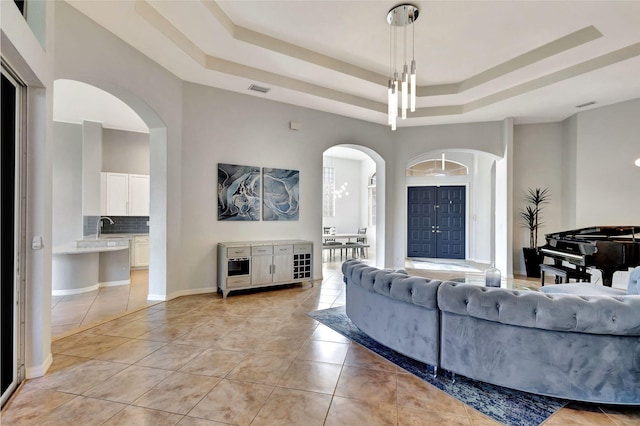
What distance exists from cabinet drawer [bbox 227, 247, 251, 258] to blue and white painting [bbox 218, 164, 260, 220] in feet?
1.95

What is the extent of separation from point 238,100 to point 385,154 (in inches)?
131

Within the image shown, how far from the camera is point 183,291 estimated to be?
4762mm

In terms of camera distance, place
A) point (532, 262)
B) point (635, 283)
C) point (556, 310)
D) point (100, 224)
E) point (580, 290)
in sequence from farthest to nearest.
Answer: point (100, 224) < point (532, 262) < point (580, 290) < point (635, 283) < point (556, 310)

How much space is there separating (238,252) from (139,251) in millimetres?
3555

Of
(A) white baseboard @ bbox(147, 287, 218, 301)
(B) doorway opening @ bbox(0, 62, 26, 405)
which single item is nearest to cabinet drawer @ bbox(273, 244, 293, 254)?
(A) white baseboard @ bbox(147, 287, 218, 301)

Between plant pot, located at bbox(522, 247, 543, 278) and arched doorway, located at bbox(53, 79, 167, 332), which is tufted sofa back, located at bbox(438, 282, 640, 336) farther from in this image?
plant pot, located at bbox(522, 247, 543, 278)

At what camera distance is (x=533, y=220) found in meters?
6.40

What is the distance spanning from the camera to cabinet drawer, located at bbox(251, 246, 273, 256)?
16.3ft

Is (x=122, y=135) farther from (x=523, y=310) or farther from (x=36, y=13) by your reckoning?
(x=523, y=310)

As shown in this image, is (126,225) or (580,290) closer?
(580,290)

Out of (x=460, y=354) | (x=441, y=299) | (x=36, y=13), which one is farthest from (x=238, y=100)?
(x=460, y=354)

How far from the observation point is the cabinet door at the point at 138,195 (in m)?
6.98

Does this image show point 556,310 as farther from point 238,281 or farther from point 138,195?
point 138,195

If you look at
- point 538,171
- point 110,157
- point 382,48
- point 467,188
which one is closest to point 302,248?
point 382,48
